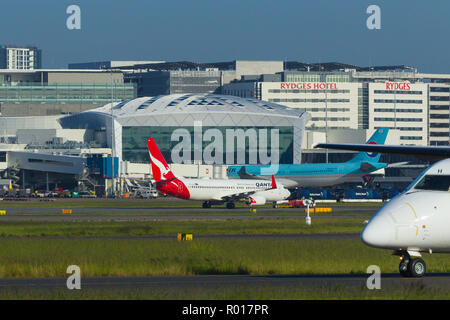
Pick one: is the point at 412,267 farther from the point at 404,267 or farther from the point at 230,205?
the point at 230,205

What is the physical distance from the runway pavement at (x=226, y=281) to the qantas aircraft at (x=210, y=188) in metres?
74.3

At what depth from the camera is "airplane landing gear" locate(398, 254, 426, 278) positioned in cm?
3036

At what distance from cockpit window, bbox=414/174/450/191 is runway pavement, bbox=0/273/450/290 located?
2.79 m

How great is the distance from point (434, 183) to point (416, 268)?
264 centimetres

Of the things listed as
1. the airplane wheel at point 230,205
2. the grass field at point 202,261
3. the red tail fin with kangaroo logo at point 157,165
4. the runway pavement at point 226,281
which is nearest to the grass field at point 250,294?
the grass field at point 202,261

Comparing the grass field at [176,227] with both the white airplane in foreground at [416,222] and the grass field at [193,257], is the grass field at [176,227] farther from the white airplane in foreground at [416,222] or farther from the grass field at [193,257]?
the white airplane in foreground at [416,222]

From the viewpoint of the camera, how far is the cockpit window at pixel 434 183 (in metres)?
30.0

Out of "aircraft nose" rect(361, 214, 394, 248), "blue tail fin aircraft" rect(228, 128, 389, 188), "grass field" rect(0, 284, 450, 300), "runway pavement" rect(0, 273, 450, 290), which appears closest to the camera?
"grass field" rect(0, 284, 450, 300)

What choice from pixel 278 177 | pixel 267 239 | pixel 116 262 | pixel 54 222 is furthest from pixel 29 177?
pixel 116 262

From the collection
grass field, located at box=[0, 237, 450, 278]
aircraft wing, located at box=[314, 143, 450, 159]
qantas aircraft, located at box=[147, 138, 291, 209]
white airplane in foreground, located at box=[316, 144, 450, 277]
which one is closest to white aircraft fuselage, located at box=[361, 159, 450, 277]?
white airplane in foreground, located at box=[316, 144, 450, 277]

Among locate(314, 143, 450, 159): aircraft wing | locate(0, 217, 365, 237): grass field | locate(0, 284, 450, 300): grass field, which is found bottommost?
locate(0, 217, 365, 237): grass field

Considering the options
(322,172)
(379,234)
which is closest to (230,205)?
(322,172)

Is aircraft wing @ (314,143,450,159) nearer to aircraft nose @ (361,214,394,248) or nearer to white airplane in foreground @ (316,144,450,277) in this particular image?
white airplane in foreground @ (316,144,450,277)

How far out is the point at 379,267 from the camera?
36.0 metres
